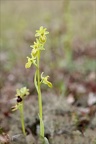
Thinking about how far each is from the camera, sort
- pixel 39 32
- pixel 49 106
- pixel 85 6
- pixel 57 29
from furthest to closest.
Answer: pixel 85 6 → pixel 57 29 → pixel 49 106 → pixel 39 32

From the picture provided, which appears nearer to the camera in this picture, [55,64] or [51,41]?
[55,64]

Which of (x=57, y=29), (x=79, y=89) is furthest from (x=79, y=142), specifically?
(x=57, y=29)

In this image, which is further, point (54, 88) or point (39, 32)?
point (54, 88)

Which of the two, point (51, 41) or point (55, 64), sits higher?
point (51, 41)

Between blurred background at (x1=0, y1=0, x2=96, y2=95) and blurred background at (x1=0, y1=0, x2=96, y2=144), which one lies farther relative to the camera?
blurred background at (x1=0, y1=0, x2=96, y2=95)

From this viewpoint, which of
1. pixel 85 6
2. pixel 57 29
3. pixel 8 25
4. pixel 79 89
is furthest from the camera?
pixel 85 6

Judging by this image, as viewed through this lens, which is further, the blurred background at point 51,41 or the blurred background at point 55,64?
the blurred background at point 51,41

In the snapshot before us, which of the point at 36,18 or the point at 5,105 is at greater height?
the point at 36,18

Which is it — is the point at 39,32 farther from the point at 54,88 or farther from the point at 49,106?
the point at 54,88
